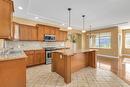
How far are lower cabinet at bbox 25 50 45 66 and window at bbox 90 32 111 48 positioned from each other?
19.9 ft

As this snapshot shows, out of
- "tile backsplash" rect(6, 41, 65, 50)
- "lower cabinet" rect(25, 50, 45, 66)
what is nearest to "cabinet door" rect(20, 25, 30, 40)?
"tile backsplash" rect(6, 41, 65, 50)

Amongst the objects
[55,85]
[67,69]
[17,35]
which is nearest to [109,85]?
[67,69]

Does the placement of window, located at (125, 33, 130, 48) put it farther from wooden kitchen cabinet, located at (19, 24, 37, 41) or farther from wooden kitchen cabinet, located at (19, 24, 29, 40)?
wooden kitchen cabinet, located at (19, 24, 29, 40)

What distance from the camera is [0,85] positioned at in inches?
83.1

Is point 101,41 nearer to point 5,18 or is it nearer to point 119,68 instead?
point 119,68

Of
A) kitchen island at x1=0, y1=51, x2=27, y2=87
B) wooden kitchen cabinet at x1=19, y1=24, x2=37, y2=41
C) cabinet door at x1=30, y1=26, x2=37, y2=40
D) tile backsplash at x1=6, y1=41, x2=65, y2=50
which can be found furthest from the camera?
cabinet door at x1=30, y1=26, x2=37, y2=40

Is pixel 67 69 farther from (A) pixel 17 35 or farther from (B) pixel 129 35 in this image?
(B) pixel 129 35

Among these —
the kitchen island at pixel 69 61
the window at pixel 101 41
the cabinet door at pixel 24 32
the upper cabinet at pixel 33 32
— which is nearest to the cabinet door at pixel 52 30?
the upper cabinet at pixel 33 32

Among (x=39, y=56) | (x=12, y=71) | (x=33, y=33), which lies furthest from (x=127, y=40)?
(x=12, y=71)

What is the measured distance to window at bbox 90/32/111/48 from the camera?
355 inches

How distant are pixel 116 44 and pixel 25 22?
7.01 m

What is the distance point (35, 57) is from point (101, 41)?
6767mm

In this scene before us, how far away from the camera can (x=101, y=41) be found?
9.73 m

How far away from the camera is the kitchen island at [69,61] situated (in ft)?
11.2
